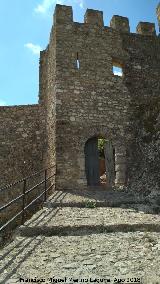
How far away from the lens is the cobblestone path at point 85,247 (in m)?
3.77

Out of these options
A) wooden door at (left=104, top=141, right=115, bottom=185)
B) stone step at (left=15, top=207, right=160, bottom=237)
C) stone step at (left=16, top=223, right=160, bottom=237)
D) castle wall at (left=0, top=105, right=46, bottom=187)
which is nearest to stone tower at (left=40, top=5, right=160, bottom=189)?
wooden door at (left=104, top=141, right=115, bottom=185)

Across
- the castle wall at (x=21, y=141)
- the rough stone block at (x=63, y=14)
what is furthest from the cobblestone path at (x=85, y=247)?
the rough stone block at (x=63, y=14)

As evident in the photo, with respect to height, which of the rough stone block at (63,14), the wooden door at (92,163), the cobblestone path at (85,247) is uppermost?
the rough stone block at (63,14)

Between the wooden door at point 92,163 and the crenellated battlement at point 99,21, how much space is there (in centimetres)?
459

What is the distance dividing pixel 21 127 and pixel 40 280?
860 cm

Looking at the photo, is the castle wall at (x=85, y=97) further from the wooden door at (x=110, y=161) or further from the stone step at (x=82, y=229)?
the stone step at (x=82, y=229)

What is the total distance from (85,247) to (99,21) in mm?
9406

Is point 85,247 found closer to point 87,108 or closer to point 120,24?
point 87,108

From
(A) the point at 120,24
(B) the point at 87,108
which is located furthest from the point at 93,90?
(A) the point at 120,24

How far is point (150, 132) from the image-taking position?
10305mm

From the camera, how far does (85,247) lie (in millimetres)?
4715

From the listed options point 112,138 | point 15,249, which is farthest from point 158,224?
point 112,138

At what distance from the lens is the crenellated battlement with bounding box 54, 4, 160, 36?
36.8ft

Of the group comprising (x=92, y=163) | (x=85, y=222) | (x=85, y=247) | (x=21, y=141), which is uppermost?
(x=21, y=141)
